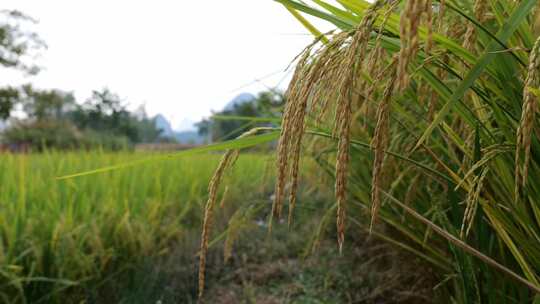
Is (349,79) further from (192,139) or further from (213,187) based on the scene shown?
(192,139)

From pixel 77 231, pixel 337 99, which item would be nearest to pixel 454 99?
pixel 337 99

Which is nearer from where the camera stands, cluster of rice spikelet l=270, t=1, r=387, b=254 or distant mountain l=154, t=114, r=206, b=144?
cluster of rice spikelet l=270, t=1, r=387, b=254

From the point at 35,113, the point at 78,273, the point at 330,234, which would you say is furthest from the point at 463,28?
the point at 35,113

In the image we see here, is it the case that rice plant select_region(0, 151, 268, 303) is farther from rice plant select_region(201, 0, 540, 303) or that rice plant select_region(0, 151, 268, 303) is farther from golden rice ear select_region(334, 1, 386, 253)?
golden rice ear select_region(334, 1, 386, 253)

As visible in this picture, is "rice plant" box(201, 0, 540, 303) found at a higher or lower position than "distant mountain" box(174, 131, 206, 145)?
higher

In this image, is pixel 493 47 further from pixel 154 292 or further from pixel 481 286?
pixel 154 292

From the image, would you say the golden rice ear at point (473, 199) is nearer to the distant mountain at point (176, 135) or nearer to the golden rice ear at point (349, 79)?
the golden rice ear at point (349, 79)

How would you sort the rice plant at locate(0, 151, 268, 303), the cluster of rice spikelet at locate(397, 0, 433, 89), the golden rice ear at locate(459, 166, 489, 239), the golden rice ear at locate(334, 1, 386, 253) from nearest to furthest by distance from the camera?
the cluster of rice spikelet at locate(397, 0, 433, 89), the golden rice ear at locate(334, 1, 386, 253), the golden rice ear at locate(459, 166, 489, 239), the rice plant at locate(0, 151, 268, 303)

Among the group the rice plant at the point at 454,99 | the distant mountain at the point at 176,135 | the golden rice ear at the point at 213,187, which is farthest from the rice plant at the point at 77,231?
the distant mountain at the point at 176,135

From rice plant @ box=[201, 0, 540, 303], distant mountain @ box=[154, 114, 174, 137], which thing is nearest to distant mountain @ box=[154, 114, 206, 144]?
distant mountain @ box=[154, 114, 174, 137]

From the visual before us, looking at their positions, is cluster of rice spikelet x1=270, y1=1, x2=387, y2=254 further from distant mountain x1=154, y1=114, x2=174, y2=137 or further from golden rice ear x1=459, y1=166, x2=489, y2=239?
distant mountain x1=154, y1=114, x2=174, y2=137

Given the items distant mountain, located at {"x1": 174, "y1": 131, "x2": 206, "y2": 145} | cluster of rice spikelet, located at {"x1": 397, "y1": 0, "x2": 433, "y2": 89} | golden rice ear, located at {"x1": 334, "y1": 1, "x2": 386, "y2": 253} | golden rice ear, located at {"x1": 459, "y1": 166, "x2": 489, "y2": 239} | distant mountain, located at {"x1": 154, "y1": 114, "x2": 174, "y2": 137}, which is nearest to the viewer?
cluster of rice spikelet, located at {"x1": 397, "y1": 0, "x2": 433, "y2": 89}

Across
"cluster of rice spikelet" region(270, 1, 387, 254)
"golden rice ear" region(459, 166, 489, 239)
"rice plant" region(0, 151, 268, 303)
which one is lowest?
"rice plant" region(0, 151, 268, 303)

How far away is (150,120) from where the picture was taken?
2040 inches
